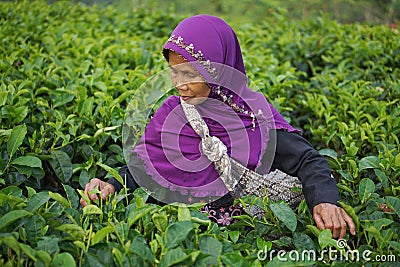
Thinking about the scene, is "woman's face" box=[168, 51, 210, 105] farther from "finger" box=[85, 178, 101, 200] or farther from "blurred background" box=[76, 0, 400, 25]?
"blurred background" box=[76, 0, 400, 25]

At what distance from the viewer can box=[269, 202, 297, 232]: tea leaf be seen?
1739 mm

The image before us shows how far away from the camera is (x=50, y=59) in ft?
11.8

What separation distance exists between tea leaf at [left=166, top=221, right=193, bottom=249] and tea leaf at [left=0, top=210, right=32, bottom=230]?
438 millimetres

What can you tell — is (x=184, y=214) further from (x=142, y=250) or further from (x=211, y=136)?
(x=211, y=136)

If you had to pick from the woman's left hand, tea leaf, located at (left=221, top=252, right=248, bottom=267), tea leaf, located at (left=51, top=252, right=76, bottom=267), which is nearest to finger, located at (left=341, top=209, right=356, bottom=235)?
the woman's left hand

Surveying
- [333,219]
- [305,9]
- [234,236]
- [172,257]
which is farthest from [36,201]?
[305,9]

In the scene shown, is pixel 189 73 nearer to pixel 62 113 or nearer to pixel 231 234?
pixel 231 234

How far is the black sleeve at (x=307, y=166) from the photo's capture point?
74.7 inches

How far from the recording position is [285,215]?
69.7 inches

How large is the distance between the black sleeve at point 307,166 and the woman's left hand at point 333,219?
4cm

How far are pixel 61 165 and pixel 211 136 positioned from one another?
693mm

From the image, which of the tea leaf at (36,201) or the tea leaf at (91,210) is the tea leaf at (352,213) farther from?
the tea leaf at (36,201)

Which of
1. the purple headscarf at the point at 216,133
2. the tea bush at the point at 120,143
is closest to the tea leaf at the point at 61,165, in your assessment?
the tea bush at the point at 120,143

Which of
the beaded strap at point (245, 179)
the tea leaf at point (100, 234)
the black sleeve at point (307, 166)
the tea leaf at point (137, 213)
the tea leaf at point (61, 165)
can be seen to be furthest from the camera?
the tea leaf at point (61, 165)
